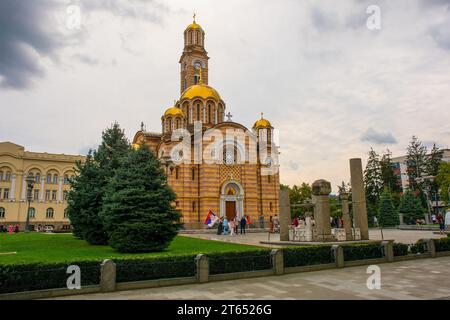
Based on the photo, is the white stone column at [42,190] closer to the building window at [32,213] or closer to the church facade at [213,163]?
the building window at [32,213]

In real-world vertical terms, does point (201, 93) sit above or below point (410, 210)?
above

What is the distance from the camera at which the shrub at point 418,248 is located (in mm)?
14559

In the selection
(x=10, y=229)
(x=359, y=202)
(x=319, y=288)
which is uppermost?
(x=359, y=202)

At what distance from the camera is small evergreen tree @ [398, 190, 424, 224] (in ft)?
138

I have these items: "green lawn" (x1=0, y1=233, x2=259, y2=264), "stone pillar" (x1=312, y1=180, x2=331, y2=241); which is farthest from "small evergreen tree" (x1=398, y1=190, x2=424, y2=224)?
"green lawn" (x1=0, y1=233, x2=259, y2=264)

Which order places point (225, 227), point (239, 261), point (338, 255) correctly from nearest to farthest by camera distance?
point (239, 261) < point (338, 255) < point (225, 227)

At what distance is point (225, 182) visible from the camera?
36.9 m

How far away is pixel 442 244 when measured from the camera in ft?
50.1

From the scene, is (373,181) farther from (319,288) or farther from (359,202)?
(319,288)

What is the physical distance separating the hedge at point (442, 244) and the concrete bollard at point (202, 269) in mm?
10959

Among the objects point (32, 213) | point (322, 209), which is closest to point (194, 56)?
point (32, 213)

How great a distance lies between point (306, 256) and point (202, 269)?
4100 millimetres

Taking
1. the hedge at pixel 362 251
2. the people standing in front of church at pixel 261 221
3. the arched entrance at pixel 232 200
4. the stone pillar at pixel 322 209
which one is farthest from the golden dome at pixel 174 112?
the hedge at pixel 362 251
